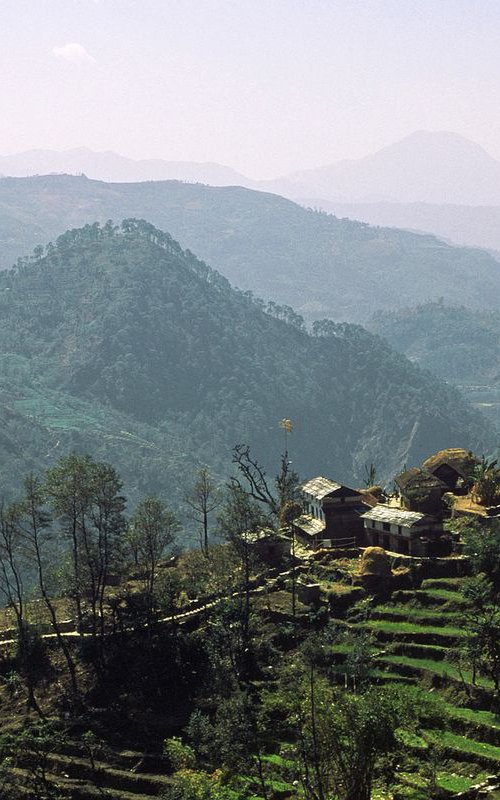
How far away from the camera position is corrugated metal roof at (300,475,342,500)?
215ft

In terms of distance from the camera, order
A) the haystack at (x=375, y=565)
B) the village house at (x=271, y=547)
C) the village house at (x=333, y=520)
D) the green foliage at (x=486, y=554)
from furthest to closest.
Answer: the village house at (x=333, y=520), the village house at (x=271, y=547), the haystack at (x=375, y=565), the green foliage at (x=486, y=554)

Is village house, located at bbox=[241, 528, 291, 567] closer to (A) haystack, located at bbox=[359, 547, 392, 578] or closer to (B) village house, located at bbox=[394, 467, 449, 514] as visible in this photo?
(A) haystack, located at bbox=[359, 547, 392, 578]

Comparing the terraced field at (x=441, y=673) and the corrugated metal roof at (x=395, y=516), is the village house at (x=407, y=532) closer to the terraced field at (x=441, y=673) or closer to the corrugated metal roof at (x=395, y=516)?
the corrugated metal roof at (x=395, y=516)

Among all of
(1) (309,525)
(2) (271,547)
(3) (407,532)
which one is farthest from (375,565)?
(1) (309,525)

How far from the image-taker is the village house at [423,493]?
62750mm

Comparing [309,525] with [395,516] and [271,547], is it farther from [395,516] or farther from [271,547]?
[395,516]

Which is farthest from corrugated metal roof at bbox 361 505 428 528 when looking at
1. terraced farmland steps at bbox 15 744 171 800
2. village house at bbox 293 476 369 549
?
terraced farmland steps at bbox 15 744 171 800

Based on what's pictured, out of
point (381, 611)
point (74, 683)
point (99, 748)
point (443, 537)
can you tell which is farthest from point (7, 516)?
point (443, 537)

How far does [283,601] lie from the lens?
54.9 metres

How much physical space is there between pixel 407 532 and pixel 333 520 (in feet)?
26.1

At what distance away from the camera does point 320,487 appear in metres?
Result: 67.3

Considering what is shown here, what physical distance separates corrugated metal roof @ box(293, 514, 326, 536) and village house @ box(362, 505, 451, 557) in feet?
13.8

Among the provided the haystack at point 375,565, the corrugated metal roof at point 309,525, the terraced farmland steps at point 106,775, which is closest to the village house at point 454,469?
the corrugated metal roof at point 309,525

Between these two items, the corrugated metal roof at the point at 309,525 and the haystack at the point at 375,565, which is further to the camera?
the corrugated metal roof at the point at 309,525
